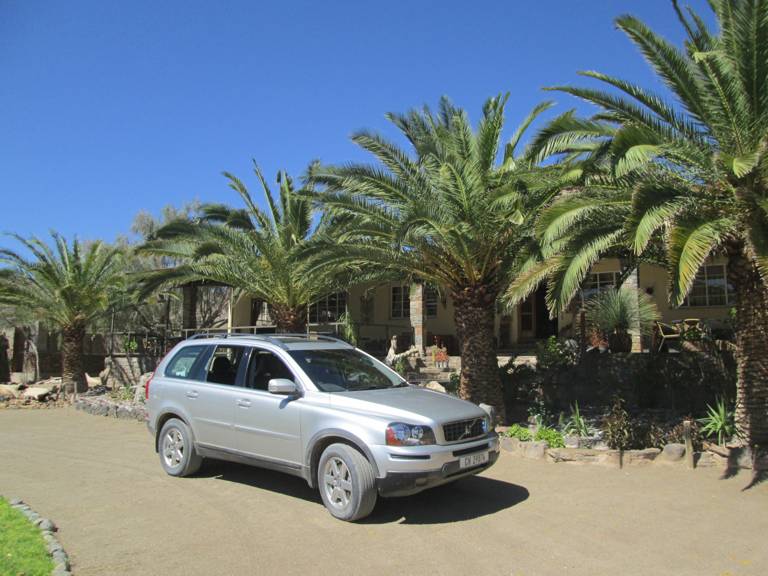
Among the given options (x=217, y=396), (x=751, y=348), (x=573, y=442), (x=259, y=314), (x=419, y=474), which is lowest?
(x=573, y=442)

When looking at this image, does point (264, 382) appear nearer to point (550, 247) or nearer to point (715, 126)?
point (550, 247)

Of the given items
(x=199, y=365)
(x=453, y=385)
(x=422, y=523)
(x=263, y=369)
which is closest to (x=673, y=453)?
(x=422, y=523)

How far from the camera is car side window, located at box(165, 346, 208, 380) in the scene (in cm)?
788

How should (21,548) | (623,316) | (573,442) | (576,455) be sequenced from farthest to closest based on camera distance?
(623,316), (573,442), (576,455), (21,548)

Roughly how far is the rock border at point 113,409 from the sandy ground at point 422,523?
551 cm

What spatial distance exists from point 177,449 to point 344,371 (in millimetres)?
2566

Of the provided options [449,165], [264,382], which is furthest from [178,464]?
[449,165]

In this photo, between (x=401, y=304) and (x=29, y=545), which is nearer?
(x=29, y=545)

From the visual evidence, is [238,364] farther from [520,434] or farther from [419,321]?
[419,321]

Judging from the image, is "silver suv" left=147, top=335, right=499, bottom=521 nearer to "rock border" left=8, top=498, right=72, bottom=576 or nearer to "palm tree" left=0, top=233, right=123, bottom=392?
"rock border" left=8, top=498, right=72, bottom=576

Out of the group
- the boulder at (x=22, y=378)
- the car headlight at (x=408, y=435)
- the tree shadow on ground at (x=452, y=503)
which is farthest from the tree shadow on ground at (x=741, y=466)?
the boulder at (x=22, y=378)

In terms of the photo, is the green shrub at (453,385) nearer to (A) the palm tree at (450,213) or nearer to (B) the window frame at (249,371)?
(A) the palm tree at (450,213)

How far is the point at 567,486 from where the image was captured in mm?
7328

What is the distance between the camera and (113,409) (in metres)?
15.0
